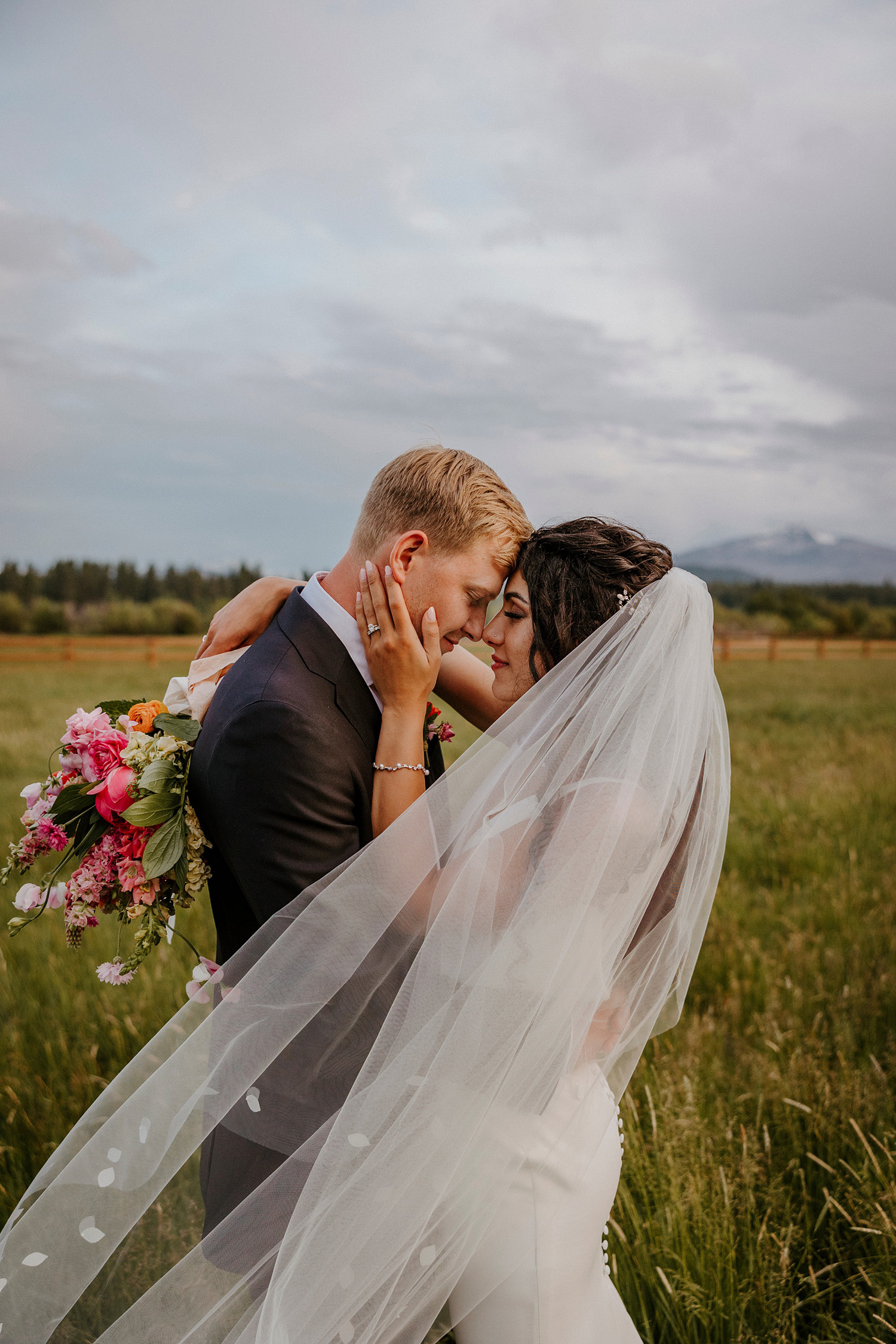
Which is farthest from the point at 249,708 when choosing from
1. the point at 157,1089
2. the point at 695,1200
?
the point at 695,1200

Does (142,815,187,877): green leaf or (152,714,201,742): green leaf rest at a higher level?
(152,714,201,742): green leaf

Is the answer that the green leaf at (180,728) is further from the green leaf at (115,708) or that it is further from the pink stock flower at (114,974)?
the pink stock flower at (114,974)

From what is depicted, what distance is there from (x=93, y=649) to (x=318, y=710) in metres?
35.4

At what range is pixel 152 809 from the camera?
218 cm

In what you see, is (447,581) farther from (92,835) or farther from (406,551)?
(92,835)

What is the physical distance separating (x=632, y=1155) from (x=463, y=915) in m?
2.06

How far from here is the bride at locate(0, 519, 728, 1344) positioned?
1.93 meters

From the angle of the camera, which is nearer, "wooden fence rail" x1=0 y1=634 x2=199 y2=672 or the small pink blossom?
the small pink blossom

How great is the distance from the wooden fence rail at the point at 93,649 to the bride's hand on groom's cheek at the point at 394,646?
1108 inches

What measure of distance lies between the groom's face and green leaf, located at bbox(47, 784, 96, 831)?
1043 millimetres

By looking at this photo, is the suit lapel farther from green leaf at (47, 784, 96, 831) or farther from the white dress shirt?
green leaf at (47, 784, 96, 831)

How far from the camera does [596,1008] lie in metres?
2.18

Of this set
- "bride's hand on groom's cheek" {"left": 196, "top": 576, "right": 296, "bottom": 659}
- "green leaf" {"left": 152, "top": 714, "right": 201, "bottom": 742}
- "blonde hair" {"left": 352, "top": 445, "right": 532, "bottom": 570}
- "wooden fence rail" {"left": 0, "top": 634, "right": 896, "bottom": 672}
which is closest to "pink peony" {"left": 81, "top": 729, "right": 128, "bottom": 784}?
"green leaf" {"left": 152, "top": 714, "right": 201, "bottom": 742}

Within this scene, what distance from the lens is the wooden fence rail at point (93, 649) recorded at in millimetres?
31766
